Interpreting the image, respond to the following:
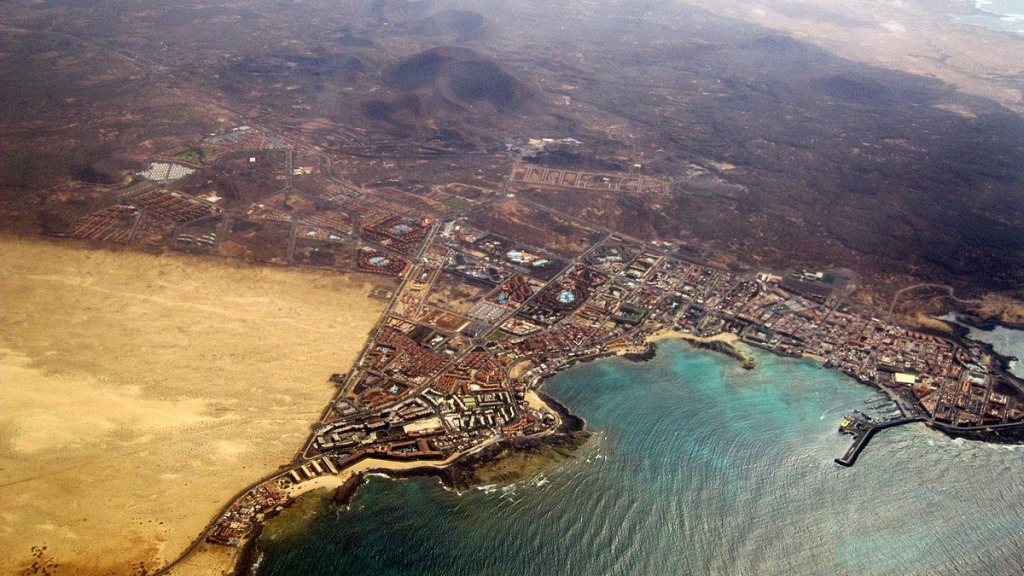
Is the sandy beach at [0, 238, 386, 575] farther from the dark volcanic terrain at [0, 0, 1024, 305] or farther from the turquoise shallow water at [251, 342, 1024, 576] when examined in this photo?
the dark volcanic terrain at [0, 0, 1024, 305]

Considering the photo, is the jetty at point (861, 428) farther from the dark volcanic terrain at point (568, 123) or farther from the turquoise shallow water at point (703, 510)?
the dark volcanic terrain at point (568, 123)

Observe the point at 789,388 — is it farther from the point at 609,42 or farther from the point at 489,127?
the point at 609,42

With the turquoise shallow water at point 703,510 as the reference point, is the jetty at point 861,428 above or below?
above

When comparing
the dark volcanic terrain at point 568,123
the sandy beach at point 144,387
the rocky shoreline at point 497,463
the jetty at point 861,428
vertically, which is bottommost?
the sandy beach at point 144,387

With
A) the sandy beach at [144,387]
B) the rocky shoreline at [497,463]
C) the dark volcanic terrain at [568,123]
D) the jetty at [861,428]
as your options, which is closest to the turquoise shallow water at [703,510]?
the jetty at [861,428]

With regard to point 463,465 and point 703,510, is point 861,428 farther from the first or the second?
point 463,465

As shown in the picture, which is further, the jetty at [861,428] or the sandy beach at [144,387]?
the jetty at [861,428]

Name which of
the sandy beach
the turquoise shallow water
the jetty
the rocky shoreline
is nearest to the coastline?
the rocky shoreline
